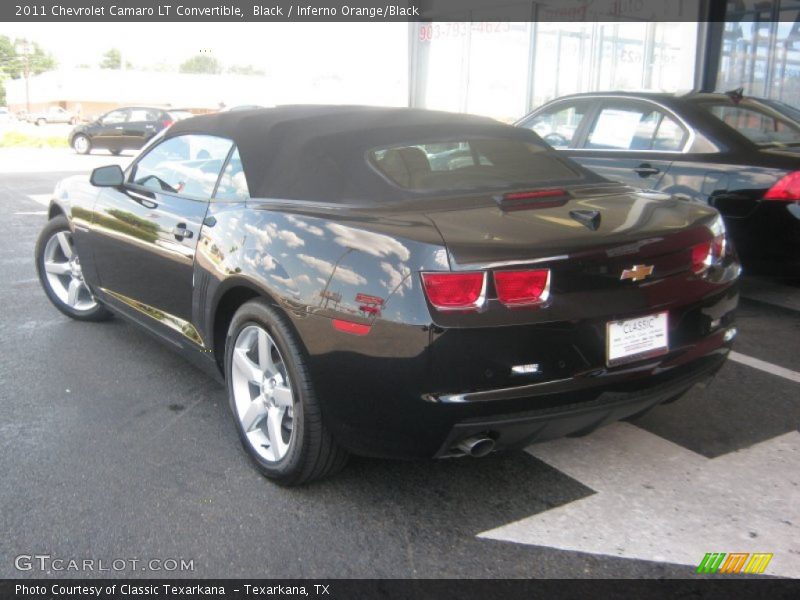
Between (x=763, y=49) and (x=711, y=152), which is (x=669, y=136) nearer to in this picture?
(x=711, y=152)

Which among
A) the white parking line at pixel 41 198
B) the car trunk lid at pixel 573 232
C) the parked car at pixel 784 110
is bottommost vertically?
the white parking line at pixel 41 198

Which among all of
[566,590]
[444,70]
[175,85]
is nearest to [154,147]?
[566,590]

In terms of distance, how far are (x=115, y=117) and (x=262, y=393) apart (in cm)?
2466

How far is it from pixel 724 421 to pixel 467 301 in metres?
1.89

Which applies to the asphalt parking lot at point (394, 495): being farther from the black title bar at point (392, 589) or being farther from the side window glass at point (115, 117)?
the side window glass at point (115, 117)

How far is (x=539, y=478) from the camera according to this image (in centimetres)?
328

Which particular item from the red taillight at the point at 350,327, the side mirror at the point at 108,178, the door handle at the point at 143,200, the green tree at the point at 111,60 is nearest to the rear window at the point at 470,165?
the red taillight at the point at 350,327

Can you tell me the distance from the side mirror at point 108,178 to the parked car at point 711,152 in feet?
10.6

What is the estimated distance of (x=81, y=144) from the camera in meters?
25.8

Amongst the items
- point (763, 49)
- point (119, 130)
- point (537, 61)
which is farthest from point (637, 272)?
point (119, 130)

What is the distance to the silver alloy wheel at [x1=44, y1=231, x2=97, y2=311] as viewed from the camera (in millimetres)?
5438

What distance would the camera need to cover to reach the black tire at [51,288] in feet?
17.8

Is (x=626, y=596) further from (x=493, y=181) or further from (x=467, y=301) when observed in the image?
(x=493, y=181)

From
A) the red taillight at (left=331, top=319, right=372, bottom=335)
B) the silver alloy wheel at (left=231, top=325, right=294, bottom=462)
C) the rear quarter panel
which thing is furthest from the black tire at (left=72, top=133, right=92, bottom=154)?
the red taillight at (left=331, top=319, right=372, bottom=335)
